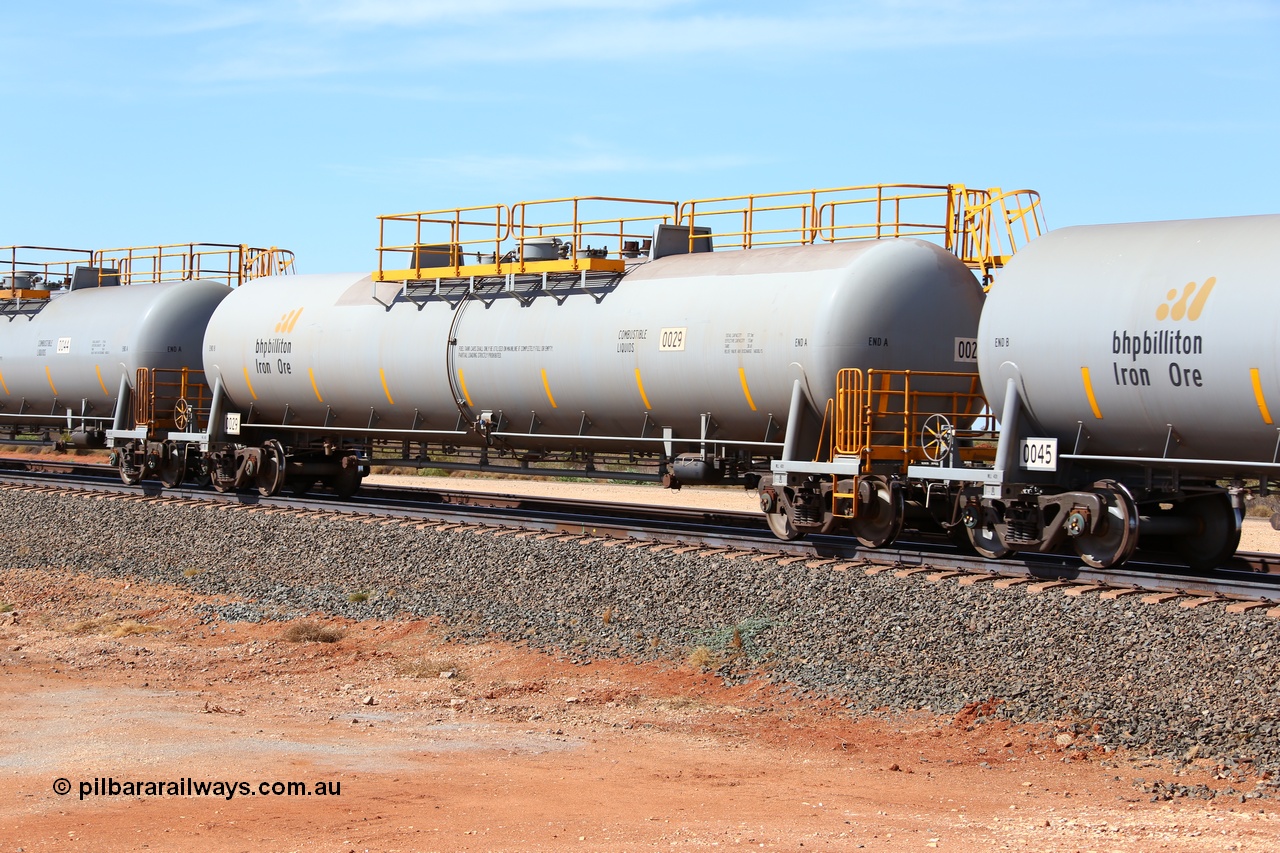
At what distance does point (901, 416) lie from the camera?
15.4 m

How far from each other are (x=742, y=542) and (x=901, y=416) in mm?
2417

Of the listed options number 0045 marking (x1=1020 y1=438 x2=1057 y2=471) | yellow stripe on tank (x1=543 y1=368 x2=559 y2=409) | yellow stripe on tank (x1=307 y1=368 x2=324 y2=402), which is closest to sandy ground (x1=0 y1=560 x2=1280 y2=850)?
number 0045 marking (x1=1020 y1=438 x2=1057 y2=471)

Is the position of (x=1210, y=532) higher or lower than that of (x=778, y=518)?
higher

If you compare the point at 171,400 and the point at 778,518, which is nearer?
the point at 778,518

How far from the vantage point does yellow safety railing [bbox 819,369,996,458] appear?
15180 mm

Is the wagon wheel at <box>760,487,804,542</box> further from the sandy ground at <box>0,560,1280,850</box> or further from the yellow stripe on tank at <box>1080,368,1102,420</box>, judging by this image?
the yellow stripe on tank at <box>1080,368,1102,420</box>

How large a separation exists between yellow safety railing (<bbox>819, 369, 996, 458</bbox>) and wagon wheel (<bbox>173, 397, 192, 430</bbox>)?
13479 millimetres

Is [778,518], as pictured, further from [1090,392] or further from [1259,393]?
[1259,393]

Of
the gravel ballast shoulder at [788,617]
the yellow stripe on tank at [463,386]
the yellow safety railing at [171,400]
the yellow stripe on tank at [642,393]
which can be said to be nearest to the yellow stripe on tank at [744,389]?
the yellow stripe on tank at [642,393]

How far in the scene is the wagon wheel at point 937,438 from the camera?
1502 cm

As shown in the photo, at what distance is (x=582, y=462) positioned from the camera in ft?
67.8

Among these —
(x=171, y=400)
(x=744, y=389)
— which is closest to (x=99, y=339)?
(x=171, y=400)

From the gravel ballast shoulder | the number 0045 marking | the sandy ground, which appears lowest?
the sandy ground

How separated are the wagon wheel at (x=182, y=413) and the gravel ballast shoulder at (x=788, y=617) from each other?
13.2 ft
